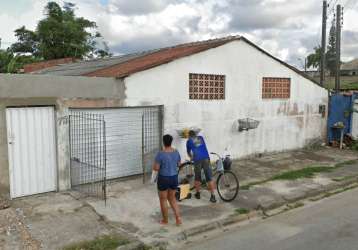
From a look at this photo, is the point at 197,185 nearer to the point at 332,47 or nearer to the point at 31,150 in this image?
the point at 31,150

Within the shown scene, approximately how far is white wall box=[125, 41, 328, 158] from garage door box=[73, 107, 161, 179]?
331 mm

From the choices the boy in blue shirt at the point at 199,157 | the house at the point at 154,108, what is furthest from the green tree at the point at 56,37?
the boy in blue shirt at the point at 199,157

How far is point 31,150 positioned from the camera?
8.15 metres

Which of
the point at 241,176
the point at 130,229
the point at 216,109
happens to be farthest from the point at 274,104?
the point at 130,229

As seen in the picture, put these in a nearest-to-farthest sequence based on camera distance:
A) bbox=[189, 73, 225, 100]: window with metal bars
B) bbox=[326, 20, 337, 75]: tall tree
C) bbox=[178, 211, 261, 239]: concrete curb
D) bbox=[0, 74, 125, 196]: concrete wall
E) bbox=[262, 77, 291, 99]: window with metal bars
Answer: bbox=[178, 211, 261, 239]: concrete curb < bbox=[0, 74, 125, 196]: concrete wall < bbox=[189, 73, 225, 100]: window with metal bars < bbox=[262, 77, 291, 99]: window with metal bars < bbox=[326, 20, 337, 75]: tall tree

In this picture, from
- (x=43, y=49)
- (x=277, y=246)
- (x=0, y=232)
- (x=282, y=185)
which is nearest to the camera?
(x=277, y=246)

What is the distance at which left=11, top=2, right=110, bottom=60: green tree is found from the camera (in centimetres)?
3097

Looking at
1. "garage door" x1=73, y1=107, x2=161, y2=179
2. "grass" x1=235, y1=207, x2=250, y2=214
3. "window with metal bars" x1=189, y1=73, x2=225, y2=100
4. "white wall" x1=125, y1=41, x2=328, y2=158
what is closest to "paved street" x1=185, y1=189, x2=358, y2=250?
"grass" x1=235, y1=207, x2=250, y2=214

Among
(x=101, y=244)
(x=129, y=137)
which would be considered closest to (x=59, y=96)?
(x=129, y=137)

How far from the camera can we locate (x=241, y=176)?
10.4m

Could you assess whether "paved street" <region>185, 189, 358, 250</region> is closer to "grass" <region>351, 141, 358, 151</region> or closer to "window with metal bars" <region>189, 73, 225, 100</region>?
"window with metal bars" <region>189, 73, 225, 100</region>

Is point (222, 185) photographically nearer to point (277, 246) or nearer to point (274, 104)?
point (277, 246)

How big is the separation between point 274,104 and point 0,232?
33.4 ft

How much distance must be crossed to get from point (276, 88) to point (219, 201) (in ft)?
22.5
